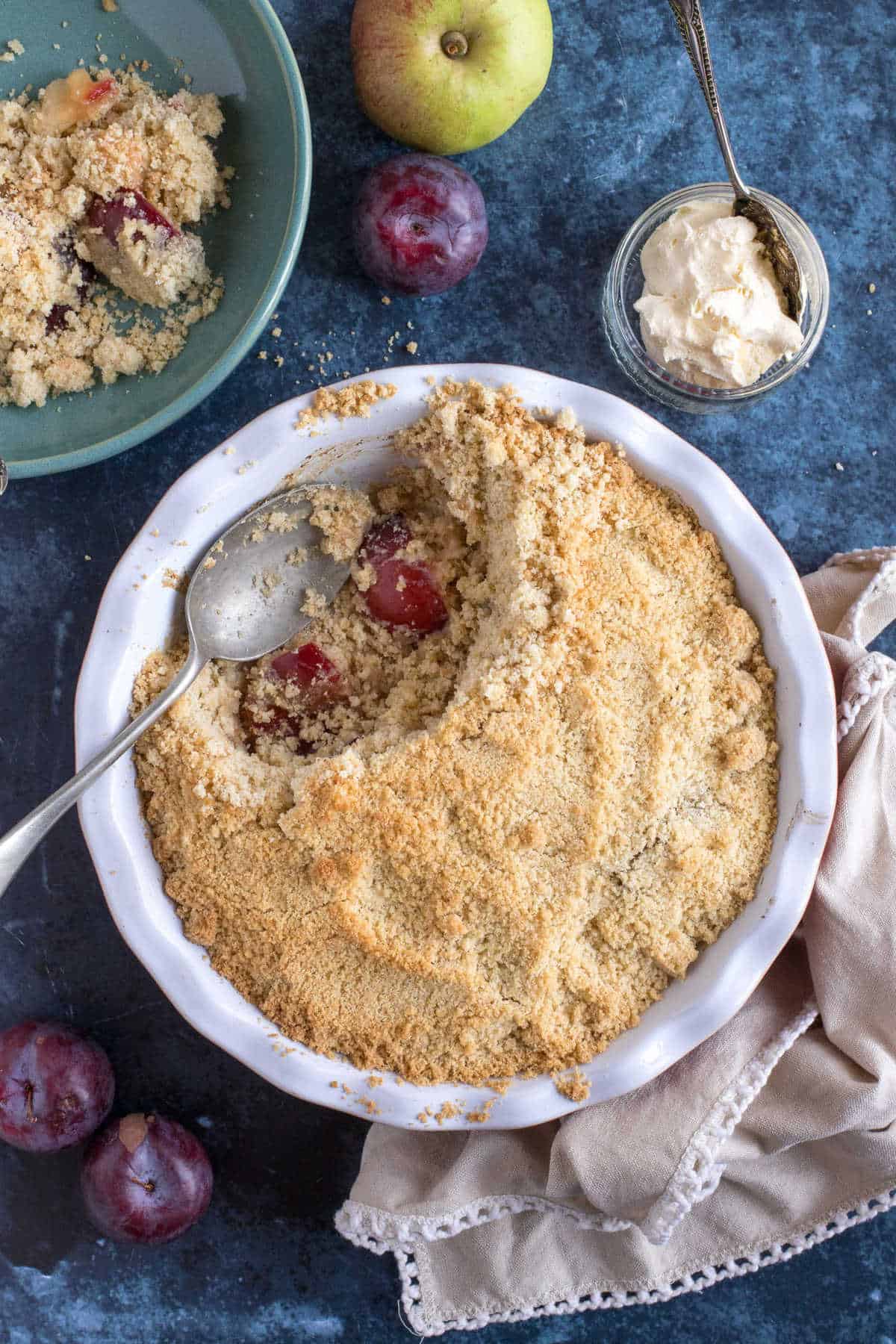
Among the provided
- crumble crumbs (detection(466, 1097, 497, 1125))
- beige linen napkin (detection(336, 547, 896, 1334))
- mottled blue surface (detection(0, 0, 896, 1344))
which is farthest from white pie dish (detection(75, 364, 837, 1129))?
mottled blue surface (detection(0, 0, 896, 1344))

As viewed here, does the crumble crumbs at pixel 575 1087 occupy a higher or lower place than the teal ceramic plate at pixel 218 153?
lower

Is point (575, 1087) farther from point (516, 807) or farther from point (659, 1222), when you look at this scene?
point (516, 807)

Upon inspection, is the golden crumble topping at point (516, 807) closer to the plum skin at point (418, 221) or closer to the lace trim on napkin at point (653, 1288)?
the plum skin at point (418, 221)

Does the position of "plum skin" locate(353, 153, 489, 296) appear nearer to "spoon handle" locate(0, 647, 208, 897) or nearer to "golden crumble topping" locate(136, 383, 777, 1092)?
"golden crumble topping" locate(136, 383, 777, 1092)

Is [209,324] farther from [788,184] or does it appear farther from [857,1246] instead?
[857,1246]

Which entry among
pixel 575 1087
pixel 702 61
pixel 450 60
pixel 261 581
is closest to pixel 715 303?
pixel 702 61

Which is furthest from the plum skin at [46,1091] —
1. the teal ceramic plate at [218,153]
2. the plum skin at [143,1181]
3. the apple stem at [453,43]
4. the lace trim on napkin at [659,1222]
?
the apple stem at [453,43]
